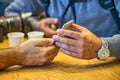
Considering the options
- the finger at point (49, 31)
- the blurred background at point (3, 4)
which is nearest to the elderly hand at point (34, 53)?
the finger at point (49, 31)

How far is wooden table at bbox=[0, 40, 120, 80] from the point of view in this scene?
100 centimetres

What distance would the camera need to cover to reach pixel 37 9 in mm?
1964

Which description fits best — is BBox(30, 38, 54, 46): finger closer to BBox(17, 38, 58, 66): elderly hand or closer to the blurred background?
BBox(17, 38, 58, 66): elderly hand

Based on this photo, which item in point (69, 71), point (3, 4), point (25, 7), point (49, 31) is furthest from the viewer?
point (3, 4)

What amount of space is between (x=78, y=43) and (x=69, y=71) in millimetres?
132

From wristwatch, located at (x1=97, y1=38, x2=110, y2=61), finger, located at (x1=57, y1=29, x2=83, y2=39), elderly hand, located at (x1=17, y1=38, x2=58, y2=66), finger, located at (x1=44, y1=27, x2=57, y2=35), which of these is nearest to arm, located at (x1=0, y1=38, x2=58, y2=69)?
elderly hand, located at (x1=17, y1=38, x2=58, y2=66)

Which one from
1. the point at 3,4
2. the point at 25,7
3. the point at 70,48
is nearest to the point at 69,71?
the point at 70,48

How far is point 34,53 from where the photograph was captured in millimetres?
1100

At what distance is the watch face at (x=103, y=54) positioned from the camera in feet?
3.70

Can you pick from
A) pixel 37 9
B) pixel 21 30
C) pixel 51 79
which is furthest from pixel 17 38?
pixel 37 9

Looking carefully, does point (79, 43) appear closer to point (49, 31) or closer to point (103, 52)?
point (103, 52)

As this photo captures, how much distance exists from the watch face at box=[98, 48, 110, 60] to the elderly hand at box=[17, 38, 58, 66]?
0.22 metres

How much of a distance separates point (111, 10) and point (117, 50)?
28 centimetres

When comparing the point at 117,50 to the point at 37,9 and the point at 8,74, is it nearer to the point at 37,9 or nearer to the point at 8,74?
the point at 8,74
